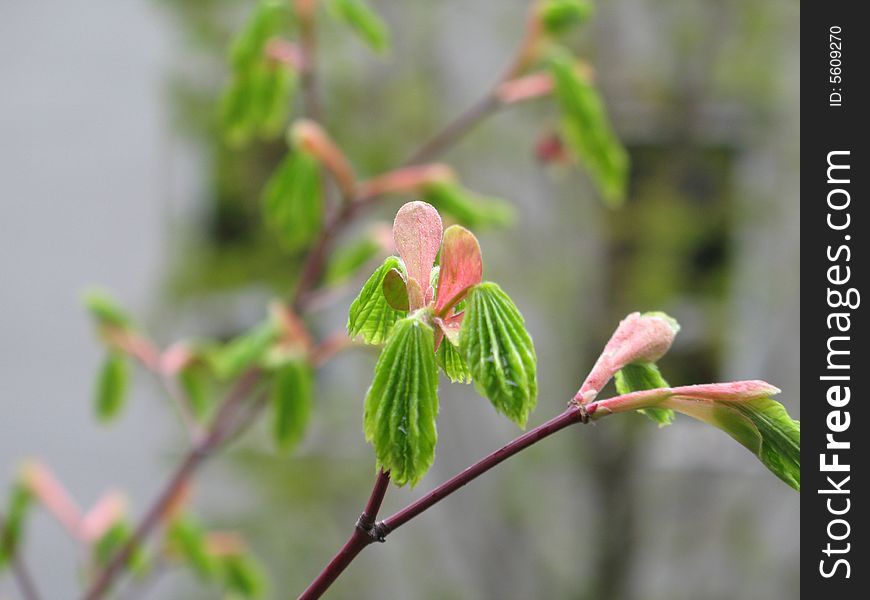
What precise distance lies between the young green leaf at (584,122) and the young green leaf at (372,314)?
32cm

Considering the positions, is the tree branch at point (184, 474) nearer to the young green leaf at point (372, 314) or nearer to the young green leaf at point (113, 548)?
the young green leaf at point (113, 548)

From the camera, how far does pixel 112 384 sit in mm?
584

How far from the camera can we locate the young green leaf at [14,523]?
56 cm

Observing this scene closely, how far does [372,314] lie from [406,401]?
32 millimetres

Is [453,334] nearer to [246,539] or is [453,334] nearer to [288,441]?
[288,441]

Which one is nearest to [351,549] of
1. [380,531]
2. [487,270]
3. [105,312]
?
[380,531]

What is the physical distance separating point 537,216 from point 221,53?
75cm

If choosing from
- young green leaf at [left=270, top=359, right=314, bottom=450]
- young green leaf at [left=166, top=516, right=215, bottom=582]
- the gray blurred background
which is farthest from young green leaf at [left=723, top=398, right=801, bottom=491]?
the gray blurred background

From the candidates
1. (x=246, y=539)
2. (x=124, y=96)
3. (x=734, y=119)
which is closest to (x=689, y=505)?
(x=734, y=119)

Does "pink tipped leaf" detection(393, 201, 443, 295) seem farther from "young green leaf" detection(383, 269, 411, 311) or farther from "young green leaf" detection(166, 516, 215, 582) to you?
"young green leaf" detection(166, 516, 215, 582)

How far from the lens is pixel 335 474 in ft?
7.11

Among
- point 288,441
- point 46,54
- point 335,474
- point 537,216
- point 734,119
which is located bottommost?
point 335,474

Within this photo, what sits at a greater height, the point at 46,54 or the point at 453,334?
the point at 46,54
